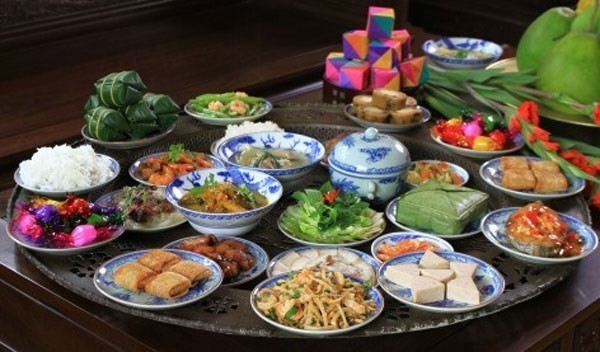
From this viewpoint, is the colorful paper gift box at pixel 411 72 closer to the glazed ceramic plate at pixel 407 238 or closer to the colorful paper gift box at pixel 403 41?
the colorful paper gift box at pixel 403 41

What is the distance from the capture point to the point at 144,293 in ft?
5.20

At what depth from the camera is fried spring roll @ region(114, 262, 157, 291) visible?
1585 millimetres

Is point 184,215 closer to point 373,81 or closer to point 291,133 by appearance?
point 291,133

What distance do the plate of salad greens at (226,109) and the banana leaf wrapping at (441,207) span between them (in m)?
0.65

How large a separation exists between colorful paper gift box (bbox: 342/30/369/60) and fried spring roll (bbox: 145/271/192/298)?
122 cm

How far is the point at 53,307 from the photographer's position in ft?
5.52

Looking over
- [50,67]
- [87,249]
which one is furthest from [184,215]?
[50,67]

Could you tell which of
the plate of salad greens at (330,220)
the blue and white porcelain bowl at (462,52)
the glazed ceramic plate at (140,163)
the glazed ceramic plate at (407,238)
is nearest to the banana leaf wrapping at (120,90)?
the glazed ceramic plate at (140,163)

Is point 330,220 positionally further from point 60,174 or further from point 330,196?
point 60,174

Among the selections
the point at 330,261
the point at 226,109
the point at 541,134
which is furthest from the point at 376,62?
the point at 330,261

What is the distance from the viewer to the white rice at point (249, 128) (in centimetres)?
230

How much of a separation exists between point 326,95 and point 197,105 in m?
0.43

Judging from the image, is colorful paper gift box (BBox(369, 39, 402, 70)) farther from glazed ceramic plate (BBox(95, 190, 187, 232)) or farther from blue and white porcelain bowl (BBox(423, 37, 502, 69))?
glazed ceramic plate (BBox(95, 190, 187, 232))

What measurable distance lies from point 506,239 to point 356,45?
0.99 metres
